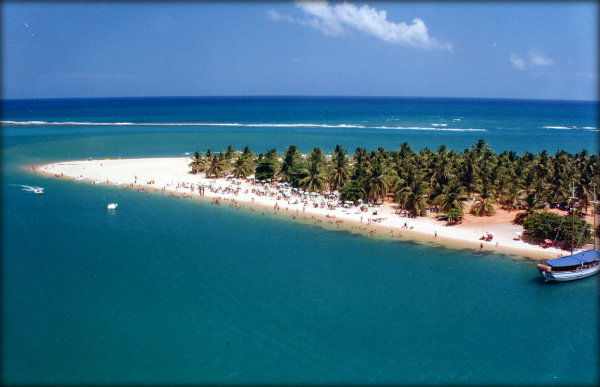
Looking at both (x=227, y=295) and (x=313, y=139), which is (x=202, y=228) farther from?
(x=313, y=139)

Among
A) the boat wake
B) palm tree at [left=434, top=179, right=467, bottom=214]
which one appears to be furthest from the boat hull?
the boat wake

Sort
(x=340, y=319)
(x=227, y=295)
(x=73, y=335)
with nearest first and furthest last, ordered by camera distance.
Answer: (x=73, y=335) < (x=340, y=319) < (x=227, y=295)

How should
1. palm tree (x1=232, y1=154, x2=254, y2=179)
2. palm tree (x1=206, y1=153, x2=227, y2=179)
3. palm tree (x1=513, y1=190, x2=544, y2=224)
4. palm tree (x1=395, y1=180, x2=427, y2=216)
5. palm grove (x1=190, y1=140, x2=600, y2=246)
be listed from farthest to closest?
palm tree (x1=206, y1=153, x2=227, y2=179) → palm tree (x1=232, y1=154, x2=254, y2=179) → palm tree (x1=395, y1=180, x2=427, y2=216) → palm grove (x1=190, y1=140, x2=600, y2=246) → palm tree (x1=513, y1=190, x2=544, y2=224)

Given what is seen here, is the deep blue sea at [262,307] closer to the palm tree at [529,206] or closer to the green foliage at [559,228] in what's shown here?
the green foliage at [559,228]

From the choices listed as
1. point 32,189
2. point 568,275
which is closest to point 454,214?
point 568,275

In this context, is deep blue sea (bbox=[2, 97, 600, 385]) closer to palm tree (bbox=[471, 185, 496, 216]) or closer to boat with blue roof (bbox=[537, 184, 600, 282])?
boat with blue roof (bbox=[537, 184, 600, 282])

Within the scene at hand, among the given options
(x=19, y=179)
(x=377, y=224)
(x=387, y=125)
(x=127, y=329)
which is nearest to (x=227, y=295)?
(x=127, y=329)
